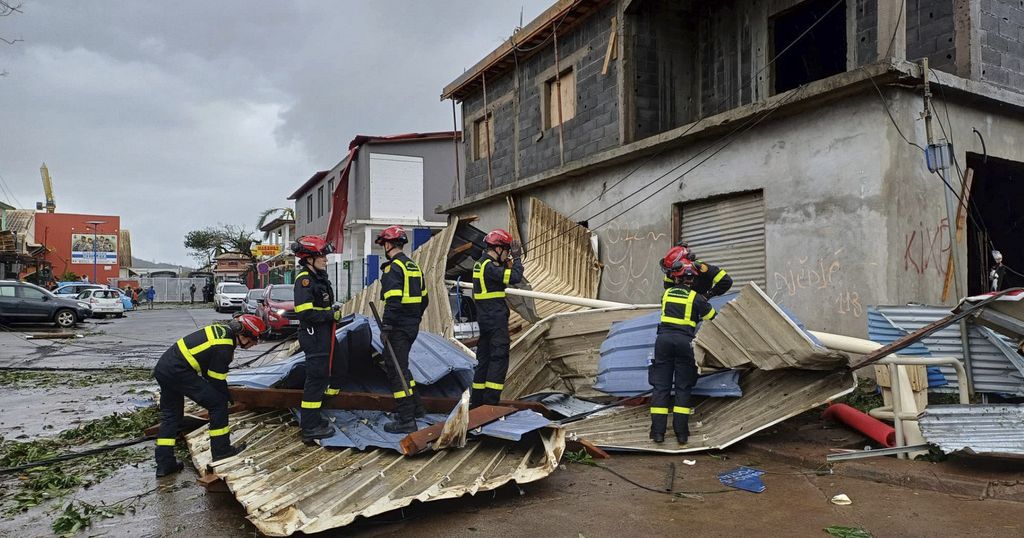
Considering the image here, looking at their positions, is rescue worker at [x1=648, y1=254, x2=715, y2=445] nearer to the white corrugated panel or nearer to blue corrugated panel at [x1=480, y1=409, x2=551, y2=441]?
blue corrugated panel at [x1=480, y1=409, x2=551, y2=441]

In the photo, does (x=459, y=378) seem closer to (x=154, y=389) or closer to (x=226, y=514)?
(x=226, y=514)

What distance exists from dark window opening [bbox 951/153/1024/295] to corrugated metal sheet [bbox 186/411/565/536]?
26.7 feet

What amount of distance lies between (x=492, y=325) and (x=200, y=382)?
8.69 feet

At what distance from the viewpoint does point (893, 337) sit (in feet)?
19.8

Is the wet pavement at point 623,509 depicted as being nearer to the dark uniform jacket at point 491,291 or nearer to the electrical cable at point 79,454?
the electrical cable at point 79,454

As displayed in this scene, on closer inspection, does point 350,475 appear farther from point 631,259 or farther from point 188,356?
point 631,259

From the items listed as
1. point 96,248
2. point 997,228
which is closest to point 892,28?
point 997,228

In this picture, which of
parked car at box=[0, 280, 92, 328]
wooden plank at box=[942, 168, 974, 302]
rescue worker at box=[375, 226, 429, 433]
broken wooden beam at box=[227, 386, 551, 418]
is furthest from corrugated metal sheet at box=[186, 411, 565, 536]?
parked car at box=[0, 280, 92, 328]

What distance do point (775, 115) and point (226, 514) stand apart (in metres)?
7.56

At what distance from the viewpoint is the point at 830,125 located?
7781 millimetres

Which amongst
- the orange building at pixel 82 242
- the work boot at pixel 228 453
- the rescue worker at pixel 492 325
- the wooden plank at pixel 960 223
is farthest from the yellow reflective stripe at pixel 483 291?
the orange building at pixel 82 242

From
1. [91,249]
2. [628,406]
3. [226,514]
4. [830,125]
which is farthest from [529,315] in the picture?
[91,249]

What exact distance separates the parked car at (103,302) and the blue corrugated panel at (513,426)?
89.4ft

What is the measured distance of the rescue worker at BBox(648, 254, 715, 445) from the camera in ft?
18.4
